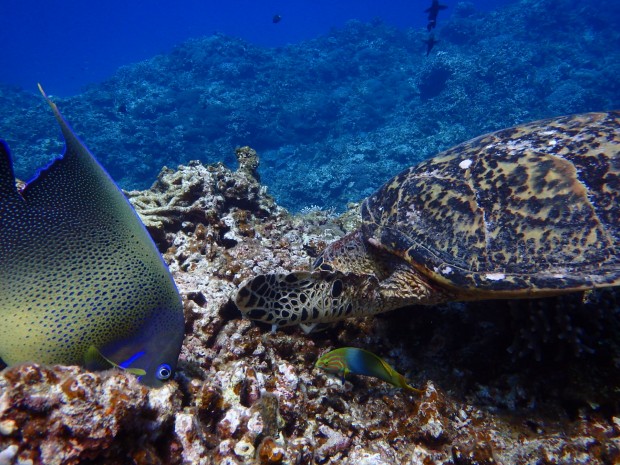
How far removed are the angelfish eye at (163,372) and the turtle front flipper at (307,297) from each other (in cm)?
90

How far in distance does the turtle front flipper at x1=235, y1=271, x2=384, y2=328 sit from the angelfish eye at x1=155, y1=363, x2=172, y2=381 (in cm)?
90

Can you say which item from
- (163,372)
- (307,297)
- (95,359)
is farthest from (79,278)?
(307,297)

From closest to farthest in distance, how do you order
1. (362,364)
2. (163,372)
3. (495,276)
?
(163,372) < (362,364) < (495,276)

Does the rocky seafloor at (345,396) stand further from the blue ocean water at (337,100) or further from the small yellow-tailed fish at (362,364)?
the blue ocean water at (337,100)

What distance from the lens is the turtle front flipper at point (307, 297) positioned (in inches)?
102

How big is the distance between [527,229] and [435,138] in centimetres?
1855

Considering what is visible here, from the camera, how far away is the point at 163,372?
5.42 ft

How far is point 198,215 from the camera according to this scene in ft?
14.1

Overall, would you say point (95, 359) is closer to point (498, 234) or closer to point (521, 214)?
point (498, 234)

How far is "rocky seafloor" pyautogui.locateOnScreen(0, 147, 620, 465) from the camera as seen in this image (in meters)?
1.24

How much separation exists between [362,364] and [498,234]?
1575mm

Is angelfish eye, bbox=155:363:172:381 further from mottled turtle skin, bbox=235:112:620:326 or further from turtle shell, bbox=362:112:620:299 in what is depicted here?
turtle shell, bbox=362:112:620:299

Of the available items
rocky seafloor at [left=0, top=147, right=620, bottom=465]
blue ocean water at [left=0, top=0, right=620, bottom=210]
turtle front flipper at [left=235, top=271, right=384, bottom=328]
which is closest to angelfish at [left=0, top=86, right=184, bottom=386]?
rocky seafloor at [left=0, top=147, right=620, bottom=465]

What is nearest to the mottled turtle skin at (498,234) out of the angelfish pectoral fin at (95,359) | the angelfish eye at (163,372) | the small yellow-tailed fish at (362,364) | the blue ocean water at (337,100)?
the small yellow-tailed fish at (362,364)
